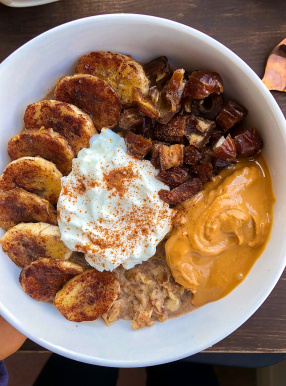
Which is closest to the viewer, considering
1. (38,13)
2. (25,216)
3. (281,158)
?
(281,158)

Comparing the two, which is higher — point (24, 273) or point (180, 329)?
point (24, 273)

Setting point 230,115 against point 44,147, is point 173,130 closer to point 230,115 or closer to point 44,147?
point 230,115

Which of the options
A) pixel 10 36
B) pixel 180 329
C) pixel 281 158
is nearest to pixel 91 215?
pixel 180 329

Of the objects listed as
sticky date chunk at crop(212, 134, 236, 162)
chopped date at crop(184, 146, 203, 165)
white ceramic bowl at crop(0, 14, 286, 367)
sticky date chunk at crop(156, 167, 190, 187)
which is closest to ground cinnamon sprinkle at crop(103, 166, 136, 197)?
sticky date chunk at crop(156, 167, 190, 187)

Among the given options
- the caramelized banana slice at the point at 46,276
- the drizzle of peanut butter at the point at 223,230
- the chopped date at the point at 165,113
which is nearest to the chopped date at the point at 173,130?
the chopped date at the point at 165,113

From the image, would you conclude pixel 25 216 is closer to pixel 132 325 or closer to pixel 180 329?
pixel 132 325

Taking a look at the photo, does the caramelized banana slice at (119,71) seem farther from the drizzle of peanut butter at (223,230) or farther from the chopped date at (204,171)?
the drizzle of peanut butter at (223,230)

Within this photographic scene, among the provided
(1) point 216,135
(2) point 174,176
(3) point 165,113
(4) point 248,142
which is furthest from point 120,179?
(4) point 248,142

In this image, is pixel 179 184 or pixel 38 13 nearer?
pixel 179 184
